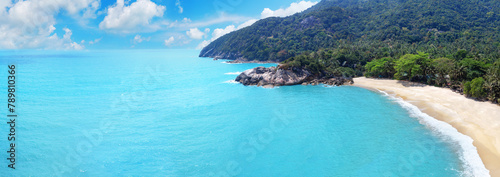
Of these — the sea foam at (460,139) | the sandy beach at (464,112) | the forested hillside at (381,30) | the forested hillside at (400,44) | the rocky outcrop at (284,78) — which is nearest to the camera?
the sea foam at (460,139)

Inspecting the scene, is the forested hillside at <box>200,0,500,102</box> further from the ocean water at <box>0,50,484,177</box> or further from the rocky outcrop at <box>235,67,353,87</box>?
the ocean water at <box>0,50,484,177</box>

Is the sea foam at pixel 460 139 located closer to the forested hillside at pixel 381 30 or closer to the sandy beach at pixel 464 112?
the sandy beach at pixel 464 112

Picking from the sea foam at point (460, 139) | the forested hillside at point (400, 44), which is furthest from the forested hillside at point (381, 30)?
Answer: the sea foam at point (460, 139)

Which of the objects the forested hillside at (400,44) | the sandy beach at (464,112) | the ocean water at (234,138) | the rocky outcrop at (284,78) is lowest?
the ocean water at (234,138)

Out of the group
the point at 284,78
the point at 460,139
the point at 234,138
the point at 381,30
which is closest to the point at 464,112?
the point at 460,139

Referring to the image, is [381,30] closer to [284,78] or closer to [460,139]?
[284,78]

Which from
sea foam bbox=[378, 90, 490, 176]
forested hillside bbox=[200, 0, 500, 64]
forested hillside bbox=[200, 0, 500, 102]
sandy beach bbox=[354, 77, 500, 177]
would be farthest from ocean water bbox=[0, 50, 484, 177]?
forested hillside bbox=[200, 0, 500, 64]

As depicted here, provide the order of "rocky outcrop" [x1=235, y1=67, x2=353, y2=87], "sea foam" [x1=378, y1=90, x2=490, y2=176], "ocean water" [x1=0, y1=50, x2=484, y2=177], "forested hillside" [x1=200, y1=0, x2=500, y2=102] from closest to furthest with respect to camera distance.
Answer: "sea foam" [x1=378, y1=90, x2=490, y2=176], "ocean water" [x1=0, y1=50, x2=484, y2=177], "forested hillside" [x1=200, y1=0, x2=500, y2=102], "rocky outcrop" [x1=235, y1=67, x2=353, y2=87]
